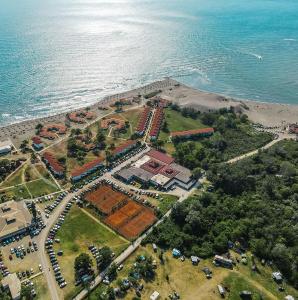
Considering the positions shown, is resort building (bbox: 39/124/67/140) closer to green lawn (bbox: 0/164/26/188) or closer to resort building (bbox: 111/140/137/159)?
green lawn (bbox: 0/164/26/188)

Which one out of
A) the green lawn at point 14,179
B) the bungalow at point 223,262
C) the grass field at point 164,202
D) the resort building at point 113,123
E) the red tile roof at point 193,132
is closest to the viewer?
the bungalow at point 223,262

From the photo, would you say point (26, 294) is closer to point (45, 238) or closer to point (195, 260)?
point (45, 238)

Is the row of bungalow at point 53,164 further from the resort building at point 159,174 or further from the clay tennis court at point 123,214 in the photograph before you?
the clay tennis court at point 123,214

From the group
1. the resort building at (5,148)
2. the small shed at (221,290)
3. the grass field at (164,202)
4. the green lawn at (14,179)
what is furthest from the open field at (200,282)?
the resort building at (5,148)

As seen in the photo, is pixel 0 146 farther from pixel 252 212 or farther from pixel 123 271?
pixel 252 212

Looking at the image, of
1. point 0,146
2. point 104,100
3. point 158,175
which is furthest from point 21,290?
point 104,100

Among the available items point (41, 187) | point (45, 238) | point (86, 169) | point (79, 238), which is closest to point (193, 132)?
point (86, 169)

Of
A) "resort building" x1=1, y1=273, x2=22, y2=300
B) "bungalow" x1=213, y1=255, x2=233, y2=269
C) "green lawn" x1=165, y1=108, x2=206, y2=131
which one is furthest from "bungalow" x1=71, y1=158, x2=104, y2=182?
"bungalow" x1=213, y1=255, x2=233, y2=269
